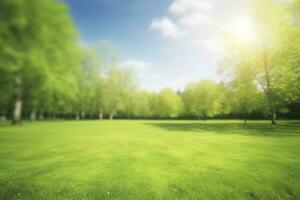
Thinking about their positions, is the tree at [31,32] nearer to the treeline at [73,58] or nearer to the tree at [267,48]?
the treeline at [73,58]

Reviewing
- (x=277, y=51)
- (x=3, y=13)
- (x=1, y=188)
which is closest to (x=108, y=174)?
(x=1, y=188)

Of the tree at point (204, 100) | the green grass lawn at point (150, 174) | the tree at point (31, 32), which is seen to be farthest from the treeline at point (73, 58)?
the tree at point (204, 100)

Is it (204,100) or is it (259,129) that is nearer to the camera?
(259,129)

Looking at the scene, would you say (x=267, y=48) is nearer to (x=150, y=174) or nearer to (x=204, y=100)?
(x=150, y=174)

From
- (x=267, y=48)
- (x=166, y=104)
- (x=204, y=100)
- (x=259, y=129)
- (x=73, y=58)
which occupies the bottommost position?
(x=259, y=129)

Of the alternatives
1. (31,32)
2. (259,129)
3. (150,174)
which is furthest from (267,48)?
(31,32)

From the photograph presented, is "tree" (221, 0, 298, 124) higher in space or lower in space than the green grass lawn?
higher

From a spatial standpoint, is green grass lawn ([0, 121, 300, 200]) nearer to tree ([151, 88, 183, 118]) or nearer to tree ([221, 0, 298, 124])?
tree ([221, 0, 298, 124])

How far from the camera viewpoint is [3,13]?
30.2 feet

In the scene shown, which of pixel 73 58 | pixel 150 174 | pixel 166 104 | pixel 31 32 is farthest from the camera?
pixel 166 104

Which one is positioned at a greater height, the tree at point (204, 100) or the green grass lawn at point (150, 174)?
the tree at point (204, 100)

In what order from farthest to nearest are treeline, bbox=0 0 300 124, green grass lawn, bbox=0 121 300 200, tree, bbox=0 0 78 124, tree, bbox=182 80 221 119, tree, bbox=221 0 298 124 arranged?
1. tree, bbox=182 80 221 119
2. tree, bbox=221 0 298 124
3. treeline, bbox=0 0 300 124
4. tree, bbox=0 0 78 124
5. green grass lawn, bbox=0 121 300 200

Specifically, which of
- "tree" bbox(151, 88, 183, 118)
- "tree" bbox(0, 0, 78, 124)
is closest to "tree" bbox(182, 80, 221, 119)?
"tree" bbox(151, 88, 183, 118)

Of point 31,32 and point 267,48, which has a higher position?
point 267,48
